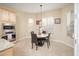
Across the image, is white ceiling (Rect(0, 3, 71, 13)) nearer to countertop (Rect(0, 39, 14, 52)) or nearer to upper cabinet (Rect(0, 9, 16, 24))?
upper cabinet (Rect(0, 9, 16, 24))

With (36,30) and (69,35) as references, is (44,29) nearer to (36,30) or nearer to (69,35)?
(36,30)

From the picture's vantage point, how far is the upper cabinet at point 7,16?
2.07 meters

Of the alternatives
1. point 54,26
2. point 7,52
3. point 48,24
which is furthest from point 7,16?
point 54,26

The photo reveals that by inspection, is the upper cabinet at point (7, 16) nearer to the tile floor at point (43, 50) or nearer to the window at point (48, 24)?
the tile floor at point (43, 50)

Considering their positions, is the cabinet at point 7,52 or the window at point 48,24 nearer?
the cabinet at point 7,52

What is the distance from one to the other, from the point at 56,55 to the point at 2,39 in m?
1.06

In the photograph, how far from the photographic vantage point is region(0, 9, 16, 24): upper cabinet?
207cm

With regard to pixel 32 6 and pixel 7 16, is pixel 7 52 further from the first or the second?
pixel 32 6

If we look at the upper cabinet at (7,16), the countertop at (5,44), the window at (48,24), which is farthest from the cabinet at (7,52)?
the window at (48,24)

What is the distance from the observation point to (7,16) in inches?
86.8

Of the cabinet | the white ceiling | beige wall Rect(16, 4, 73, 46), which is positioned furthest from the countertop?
the white ceiling

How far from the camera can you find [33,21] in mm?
2207

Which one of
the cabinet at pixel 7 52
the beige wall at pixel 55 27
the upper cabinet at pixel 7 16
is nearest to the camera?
the cabinet at pixel 7 52

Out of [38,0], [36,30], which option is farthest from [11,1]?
[36,30]
